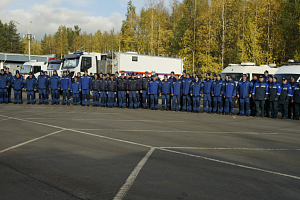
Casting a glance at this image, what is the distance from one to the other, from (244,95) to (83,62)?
1422 cm

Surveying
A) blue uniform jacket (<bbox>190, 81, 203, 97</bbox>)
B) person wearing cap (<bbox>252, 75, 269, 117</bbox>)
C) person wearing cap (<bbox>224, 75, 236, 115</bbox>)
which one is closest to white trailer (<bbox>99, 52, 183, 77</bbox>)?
blue uniform jacket (<bbox>190, 81, 203, 97</bbox>)

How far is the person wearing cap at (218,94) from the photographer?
1703 cm

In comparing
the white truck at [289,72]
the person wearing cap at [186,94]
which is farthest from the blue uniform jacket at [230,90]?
the white truck at [289,72]

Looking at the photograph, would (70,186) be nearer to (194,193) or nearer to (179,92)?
(194,193)

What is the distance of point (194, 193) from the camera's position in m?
4.68

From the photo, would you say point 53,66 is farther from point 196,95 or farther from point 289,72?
point 289,72

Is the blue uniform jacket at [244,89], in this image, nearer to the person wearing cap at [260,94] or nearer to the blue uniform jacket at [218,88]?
the person wearing cap at [260,94]

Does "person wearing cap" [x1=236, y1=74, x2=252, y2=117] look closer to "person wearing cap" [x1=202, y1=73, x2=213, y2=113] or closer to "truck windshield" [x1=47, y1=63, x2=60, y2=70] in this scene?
"person wearing cap" [x1=202, y1=73, x2=213, y2=113]

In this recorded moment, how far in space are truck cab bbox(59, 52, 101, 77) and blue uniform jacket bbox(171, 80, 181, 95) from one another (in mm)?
9803

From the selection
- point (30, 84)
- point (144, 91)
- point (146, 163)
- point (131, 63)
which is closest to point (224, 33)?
point (131, 63)

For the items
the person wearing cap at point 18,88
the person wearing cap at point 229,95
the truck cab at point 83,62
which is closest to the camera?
the person wearing cap at point 229,95

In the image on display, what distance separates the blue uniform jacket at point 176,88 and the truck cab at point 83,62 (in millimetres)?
9803

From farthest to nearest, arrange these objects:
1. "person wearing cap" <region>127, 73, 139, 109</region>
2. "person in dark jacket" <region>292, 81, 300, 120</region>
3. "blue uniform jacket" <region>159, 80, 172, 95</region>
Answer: "person wearing cap" <region>127, 73, 139, 109</region>, "blue uniform jacket" <region>159, 80, 172, 95</region>, "person in dark jacket" <region>292, 81, 300, 120</region>

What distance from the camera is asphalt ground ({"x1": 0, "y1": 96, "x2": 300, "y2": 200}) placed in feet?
15.6
